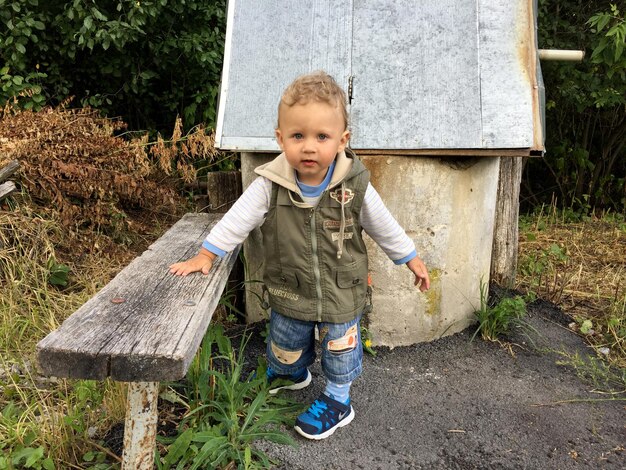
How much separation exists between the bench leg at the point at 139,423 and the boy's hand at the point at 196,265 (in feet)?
1.79

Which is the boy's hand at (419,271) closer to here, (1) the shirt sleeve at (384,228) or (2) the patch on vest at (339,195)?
(1) the shirt sleeve at (384,228)

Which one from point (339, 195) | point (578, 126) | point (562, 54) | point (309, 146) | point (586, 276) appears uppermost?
point (562, 54)

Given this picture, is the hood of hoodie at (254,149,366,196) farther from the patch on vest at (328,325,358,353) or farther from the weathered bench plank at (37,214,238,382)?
the patch on vest at (328,325,358,353)

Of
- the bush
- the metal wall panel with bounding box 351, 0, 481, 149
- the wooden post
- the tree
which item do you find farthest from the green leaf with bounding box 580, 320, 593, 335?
the bush

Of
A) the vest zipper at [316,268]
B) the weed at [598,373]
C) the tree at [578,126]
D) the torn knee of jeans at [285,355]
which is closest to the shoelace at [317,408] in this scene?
the torn knee of jeans at [285,355]

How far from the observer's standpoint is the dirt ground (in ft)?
7.80

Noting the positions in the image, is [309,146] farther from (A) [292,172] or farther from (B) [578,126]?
(B) [578,126]

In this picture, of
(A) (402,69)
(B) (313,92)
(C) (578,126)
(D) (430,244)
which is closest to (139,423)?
(B) (313,92)

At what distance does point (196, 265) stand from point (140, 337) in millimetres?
628

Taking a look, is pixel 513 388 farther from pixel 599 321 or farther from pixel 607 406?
pixel 599 321

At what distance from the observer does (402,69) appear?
302cm

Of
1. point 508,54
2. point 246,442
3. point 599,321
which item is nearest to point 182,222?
point 246,442

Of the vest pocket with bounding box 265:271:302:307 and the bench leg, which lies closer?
the bench leg

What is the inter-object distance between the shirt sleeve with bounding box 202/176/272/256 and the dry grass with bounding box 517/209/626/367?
7.19 ft
